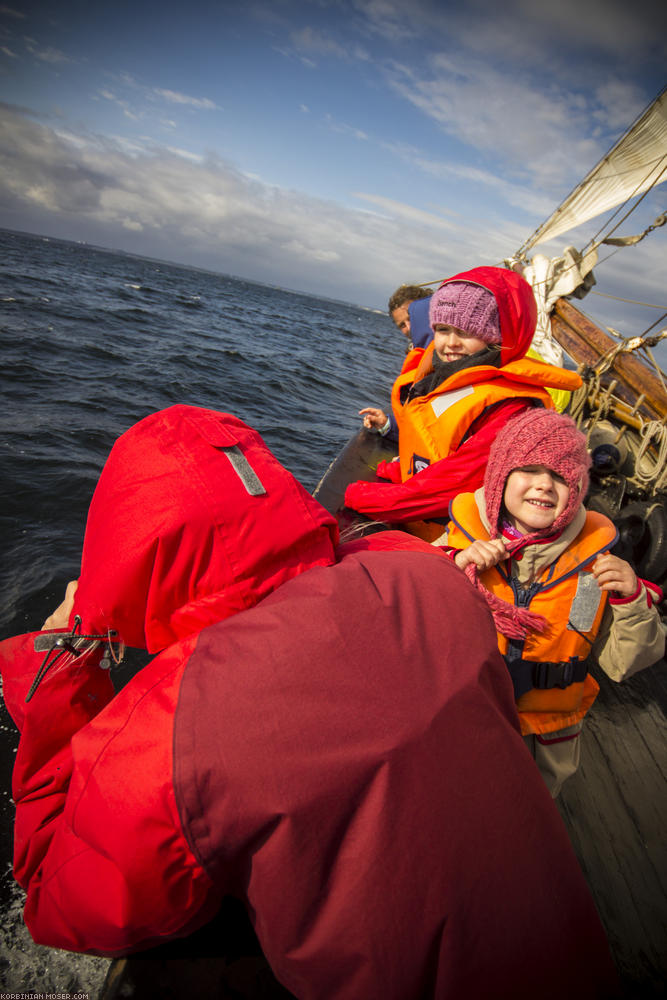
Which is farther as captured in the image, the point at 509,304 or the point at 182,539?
the point at 509,304

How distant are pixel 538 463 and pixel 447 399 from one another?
94 cm

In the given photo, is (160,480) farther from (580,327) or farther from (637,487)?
(580,327)

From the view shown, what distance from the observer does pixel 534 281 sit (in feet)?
26.7

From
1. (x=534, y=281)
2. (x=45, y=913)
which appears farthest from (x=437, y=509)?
(x=534, y=281)

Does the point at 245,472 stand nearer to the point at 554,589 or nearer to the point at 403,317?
the point at 554,589

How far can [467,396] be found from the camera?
246 cm

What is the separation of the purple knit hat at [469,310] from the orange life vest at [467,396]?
20 cm

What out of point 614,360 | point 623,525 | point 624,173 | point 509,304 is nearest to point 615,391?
point 614,360

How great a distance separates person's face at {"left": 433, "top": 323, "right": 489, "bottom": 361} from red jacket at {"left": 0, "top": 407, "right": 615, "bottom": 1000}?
1975 mm

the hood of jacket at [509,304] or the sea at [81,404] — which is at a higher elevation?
the hood of jacket at [509,304]

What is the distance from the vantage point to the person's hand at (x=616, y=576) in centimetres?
168

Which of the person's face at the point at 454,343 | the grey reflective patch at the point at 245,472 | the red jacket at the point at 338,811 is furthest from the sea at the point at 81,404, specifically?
the person's face at the point at 454,343

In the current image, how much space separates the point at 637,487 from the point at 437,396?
2979 millimetres

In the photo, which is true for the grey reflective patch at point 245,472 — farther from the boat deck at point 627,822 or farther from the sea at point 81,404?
the boat deck at point 627,822
